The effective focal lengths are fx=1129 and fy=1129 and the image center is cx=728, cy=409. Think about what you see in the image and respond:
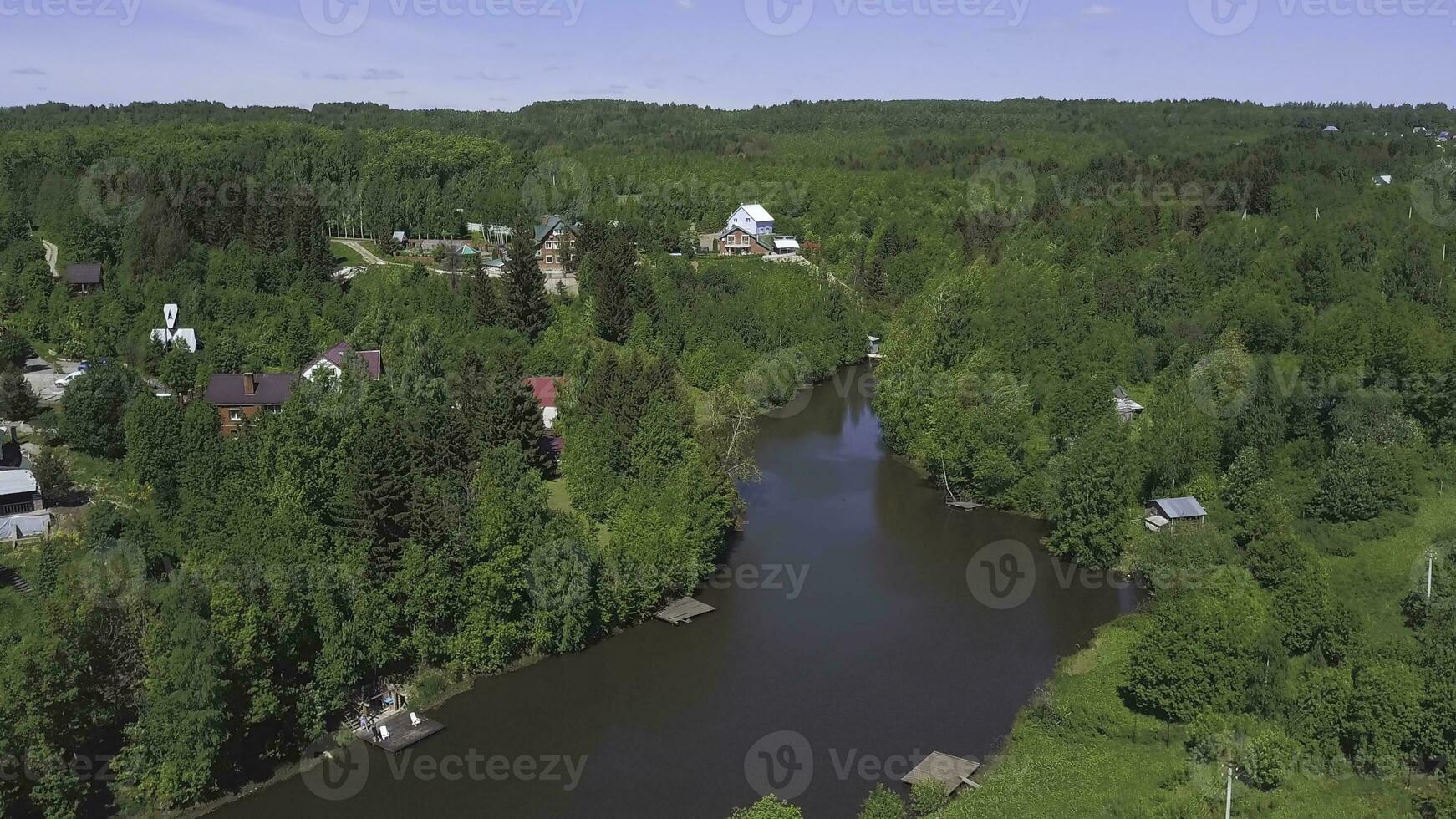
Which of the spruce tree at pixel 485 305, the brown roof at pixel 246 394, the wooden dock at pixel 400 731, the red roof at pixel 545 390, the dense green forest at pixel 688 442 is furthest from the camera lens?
the spruce tree at pixel 485 305

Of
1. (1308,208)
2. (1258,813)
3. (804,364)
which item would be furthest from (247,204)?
(1308,208)

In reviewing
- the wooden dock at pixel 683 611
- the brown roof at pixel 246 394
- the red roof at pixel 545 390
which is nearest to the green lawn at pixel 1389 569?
the wooden dock at pixel 683 611

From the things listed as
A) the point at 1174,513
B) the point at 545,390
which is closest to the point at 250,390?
the point at 545,390

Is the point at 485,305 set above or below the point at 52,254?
below

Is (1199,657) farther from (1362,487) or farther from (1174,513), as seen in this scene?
(1362,487)

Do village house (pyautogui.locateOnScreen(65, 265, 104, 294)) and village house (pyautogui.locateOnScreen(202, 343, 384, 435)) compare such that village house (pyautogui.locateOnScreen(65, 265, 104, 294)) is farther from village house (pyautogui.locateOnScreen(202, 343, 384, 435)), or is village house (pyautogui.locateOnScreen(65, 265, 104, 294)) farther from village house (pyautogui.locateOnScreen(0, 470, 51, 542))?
village house (pyautogui.locateOnScreen(0, 470, 51, 542))

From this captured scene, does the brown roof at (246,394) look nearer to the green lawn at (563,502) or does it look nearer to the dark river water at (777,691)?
the green lawn at (563,502)
